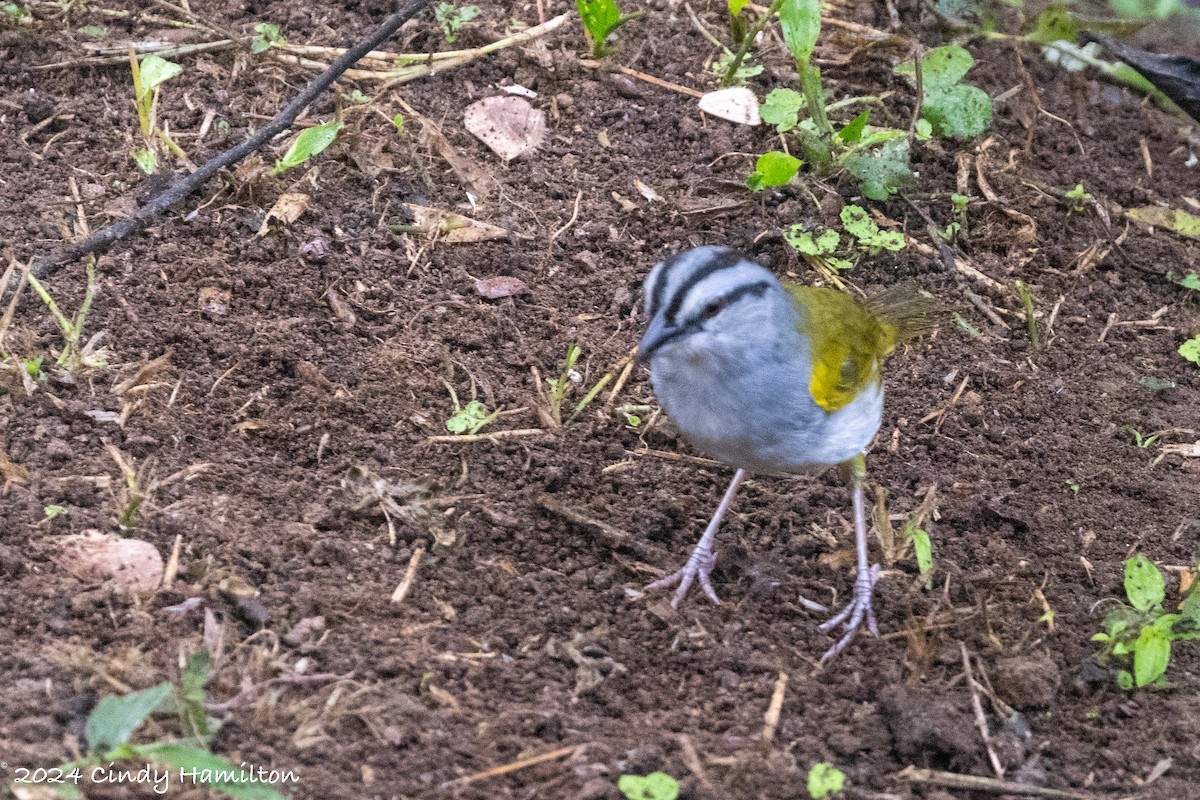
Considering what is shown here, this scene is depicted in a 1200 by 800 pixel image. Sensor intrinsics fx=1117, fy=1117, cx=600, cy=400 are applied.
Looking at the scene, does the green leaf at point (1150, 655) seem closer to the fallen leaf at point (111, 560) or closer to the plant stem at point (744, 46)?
the fallen leaf at point (111, 560)

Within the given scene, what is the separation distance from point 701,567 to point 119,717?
87.8 inches

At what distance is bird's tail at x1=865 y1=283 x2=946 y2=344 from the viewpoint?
199 inches

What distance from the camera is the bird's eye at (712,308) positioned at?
13.2 ft

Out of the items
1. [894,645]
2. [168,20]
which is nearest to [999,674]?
[894,645]

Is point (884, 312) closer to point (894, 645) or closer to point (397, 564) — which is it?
point (894, 645)

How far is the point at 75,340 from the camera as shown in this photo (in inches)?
182

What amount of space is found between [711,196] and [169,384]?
2851 millimetres

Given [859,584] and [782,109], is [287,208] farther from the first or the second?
[859,584]

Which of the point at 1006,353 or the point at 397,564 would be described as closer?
the point at 397,564

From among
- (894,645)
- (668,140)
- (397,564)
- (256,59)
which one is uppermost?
(256,59)

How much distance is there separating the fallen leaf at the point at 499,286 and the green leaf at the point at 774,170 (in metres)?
1.28

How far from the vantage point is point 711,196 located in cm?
587

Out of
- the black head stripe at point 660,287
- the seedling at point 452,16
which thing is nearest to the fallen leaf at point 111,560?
the black head stripe at point 660,287

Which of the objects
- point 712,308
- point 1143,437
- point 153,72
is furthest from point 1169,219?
point 153,72
